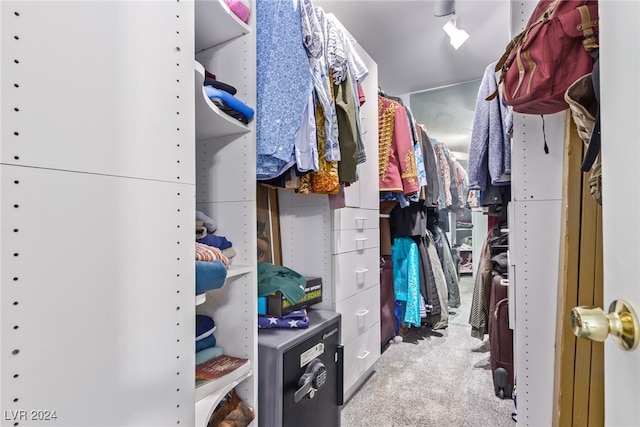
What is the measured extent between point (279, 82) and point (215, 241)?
0.60m

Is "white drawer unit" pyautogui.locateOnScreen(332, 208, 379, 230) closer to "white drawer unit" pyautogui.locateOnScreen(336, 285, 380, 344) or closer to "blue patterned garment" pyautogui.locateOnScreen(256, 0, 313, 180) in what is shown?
"white drawer unit" pyautogui.locateOnScreen(336, 285, 380, 344)

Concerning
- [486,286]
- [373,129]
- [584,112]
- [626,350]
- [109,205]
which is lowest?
[486,286]

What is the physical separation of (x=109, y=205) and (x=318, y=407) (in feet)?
3.69

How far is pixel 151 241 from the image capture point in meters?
0.65

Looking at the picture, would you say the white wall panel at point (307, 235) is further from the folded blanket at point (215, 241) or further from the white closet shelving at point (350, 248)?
the folded blanket at point (215, 241)

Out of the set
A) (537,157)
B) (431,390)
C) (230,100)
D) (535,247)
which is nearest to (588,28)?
(537,157)

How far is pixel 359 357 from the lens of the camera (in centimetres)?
183

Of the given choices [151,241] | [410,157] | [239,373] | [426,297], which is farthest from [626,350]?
[426,297]

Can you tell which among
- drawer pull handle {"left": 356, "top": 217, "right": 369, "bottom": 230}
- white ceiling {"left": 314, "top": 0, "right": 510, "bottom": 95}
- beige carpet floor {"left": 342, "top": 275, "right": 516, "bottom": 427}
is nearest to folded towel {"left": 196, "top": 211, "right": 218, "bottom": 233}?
drawer pull handle {"left": 356, "top": 217, "right": 369, "bottom": 230}

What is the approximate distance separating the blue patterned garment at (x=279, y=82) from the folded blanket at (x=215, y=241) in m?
0.28

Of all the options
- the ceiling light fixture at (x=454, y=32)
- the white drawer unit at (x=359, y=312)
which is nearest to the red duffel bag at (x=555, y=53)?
the white drawer unit at (x=359, y=312)

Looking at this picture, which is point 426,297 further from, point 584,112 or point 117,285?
point 117,285

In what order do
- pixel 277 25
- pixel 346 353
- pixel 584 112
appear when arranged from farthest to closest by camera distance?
pixel 346 353
pixel 277 25
pixel 584 112

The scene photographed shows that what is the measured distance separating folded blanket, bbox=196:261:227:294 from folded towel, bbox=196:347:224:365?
33 cm
